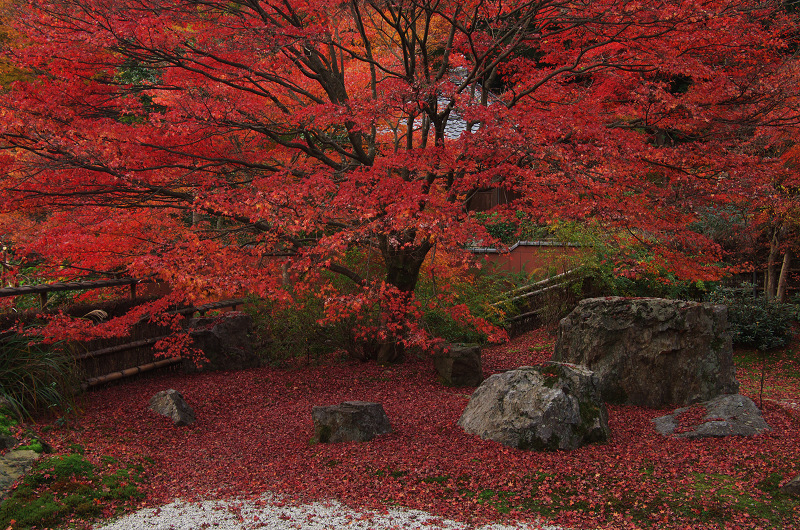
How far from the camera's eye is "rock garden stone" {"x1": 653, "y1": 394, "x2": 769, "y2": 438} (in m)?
5.37

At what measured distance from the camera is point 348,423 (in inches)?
→ 221

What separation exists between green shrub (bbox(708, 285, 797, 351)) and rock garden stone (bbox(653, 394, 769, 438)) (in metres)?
4.60

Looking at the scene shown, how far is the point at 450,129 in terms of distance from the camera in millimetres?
17172

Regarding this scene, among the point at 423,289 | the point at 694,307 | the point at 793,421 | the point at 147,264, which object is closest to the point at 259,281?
the point at 147,264

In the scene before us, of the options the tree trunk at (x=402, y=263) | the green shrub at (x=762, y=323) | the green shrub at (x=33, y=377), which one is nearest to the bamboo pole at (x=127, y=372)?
the green shrub at (x=33, y=377)

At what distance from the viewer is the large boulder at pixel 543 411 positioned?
17.2 ft

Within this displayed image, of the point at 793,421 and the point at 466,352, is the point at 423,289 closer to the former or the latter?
the point at 466,352

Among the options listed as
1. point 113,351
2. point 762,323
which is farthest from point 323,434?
point 762,323

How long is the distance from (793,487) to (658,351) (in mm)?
2730

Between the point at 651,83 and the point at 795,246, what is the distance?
254 inches

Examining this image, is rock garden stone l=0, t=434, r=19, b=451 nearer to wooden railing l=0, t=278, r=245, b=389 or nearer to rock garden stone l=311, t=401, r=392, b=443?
wooden railing l=0, t=278, r=245, b=389

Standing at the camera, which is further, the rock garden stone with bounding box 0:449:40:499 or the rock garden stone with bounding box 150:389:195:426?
the rock garden stone with bounding box 150:389:195:426

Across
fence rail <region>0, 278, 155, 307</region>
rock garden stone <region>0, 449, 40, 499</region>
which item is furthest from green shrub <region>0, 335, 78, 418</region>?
rock garden stone <region>0, 449, 40, 499</region>

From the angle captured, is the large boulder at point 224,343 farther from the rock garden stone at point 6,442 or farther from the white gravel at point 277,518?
the white gravel at point 277,518
